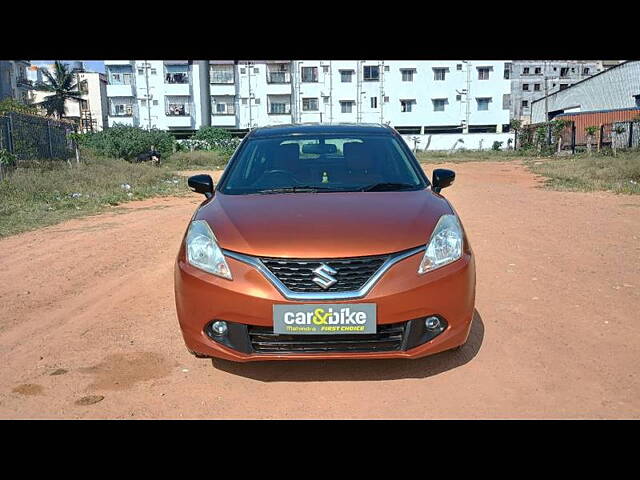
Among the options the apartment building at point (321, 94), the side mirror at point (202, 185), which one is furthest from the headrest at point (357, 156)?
the apartment building at point (321, 94)

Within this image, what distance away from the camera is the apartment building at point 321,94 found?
5253 cm

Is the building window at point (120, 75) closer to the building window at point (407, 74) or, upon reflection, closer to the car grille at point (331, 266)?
the building window at point (407, 74)

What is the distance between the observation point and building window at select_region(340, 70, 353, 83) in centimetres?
5253

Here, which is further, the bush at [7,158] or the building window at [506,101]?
the building window at [506,101]

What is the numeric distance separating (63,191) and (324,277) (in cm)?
1289

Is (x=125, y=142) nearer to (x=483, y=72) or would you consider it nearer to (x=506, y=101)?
(x=483, y=72)

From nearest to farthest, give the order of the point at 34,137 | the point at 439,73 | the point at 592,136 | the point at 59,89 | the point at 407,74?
1. the point at 34,137
2. the point at 592,136
3. the point at 439,73
4. the point at 407,74
5. the point at 59,89

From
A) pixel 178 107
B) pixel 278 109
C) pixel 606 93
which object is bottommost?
pixel 606 93

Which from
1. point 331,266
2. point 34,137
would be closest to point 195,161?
point 34,137

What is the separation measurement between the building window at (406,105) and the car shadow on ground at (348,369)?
51.2 metres

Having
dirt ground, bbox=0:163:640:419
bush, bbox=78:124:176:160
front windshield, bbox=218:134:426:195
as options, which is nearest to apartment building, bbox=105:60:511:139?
bush, bbox=78:124:176:160

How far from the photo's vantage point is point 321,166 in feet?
14.8
